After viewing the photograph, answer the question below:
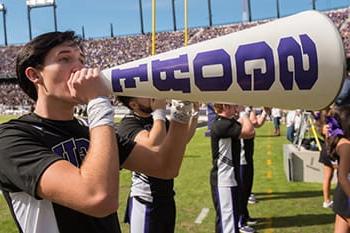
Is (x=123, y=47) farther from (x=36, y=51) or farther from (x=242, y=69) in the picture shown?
(x=242, y=69)

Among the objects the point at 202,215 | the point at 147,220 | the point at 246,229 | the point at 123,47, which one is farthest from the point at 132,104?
the point at 123,47

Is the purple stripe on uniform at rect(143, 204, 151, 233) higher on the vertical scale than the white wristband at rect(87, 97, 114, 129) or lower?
lower

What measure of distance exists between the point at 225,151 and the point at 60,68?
3.95 m

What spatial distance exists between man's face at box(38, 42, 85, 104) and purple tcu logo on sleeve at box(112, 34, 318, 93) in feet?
0.84

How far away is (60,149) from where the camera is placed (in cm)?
197

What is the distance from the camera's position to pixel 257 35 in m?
1.77

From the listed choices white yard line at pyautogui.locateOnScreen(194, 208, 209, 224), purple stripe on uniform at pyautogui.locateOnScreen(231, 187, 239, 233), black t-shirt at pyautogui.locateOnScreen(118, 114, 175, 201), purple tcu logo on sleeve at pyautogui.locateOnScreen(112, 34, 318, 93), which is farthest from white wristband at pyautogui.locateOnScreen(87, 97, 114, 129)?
white yard line at pyautogui.locateOnScreen(194, 208, 209, 224)

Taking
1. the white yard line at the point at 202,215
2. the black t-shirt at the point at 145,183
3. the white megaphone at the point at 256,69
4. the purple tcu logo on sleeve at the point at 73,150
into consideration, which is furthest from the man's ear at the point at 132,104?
the white yard line at the point at 202,215

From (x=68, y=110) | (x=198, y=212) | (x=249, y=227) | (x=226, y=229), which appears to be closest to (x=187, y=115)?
(x=68, y=110)

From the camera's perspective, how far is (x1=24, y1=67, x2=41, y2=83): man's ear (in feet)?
6.66

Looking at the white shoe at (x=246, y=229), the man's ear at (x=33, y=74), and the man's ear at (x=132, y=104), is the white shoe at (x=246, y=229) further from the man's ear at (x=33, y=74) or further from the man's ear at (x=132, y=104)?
the man's ear at (x=33, y=74)

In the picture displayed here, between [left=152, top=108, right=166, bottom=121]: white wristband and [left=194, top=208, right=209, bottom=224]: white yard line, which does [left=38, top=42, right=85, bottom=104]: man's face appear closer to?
[left=152, top=108, right=166, bottom=121]: white wristband

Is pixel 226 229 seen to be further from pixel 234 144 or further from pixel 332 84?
pixel 332 84

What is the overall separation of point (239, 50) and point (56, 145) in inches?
30.1
